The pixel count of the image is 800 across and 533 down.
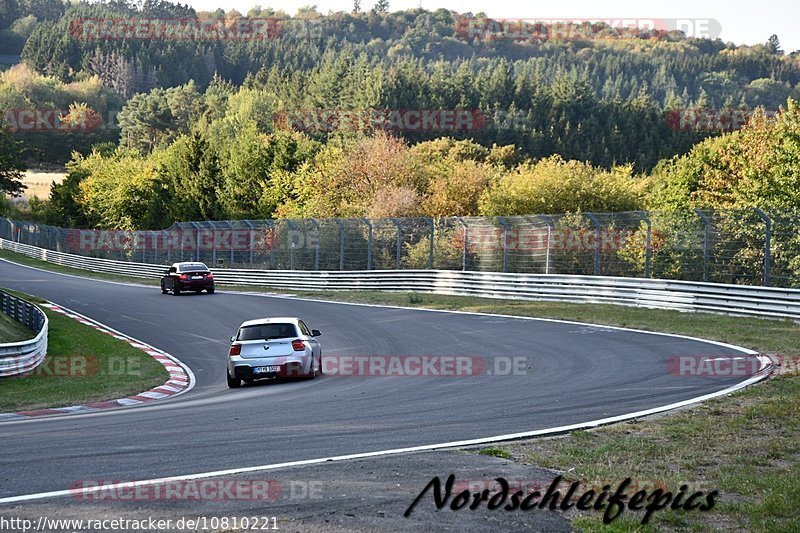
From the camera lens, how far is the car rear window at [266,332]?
17.3 metres

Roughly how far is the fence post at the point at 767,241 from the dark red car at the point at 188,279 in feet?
79.5

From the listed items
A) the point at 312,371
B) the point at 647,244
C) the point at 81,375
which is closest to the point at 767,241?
the point at 647,244

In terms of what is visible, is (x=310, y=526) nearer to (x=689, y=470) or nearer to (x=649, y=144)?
(x=689, y=470)

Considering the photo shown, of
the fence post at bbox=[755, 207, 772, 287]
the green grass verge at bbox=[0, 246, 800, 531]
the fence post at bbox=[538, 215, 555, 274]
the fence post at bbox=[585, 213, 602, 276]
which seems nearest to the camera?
the green grass verge at bbox=[0, 246, 800, 531]

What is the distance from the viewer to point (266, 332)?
1744cm

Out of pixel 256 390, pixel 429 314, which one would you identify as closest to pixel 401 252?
pixel 429 314

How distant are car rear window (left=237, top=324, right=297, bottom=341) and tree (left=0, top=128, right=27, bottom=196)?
360ft

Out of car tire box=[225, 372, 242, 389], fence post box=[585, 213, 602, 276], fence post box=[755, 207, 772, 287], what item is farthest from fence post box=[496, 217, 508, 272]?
car tire box=[225, 372, 242, 389]

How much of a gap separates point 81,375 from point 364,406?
8.70m

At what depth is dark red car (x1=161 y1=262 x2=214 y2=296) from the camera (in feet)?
132

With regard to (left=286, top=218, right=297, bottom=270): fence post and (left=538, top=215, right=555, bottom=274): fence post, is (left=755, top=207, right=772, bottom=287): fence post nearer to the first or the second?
(left=538, top=215, right=555, bottom=274): fence post

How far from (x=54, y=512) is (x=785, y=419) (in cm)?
792

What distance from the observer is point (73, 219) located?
105 meters

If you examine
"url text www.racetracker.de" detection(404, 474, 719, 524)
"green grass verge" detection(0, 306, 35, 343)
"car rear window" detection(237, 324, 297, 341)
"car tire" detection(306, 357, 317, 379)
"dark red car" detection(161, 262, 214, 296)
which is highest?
"url text www.racetracker.de" detection(404, 474, 719, 524)
